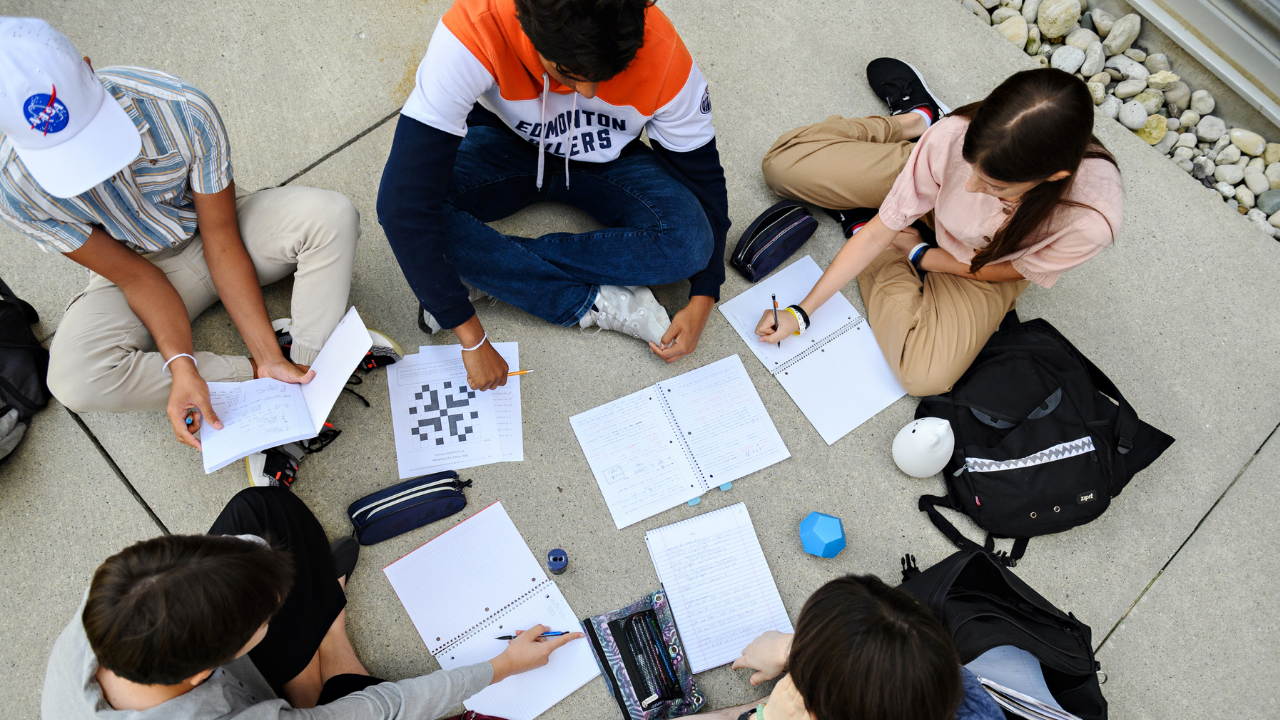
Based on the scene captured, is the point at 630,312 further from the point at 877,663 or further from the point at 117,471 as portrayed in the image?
the point at 117,471

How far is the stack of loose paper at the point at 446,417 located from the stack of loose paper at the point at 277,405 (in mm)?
213

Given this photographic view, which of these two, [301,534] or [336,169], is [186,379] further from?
[336,169]

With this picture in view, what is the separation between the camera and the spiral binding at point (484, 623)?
5.36ft

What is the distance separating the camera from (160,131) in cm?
148

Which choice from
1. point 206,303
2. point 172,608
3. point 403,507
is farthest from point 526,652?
point 206,303

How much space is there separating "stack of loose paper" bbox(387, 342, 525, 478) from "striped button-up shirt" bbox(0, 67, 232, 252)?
60 cm

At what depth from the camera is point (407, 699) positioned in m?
1.37

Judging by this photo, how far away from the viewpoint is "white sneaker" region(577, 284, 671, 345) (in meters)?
1.88

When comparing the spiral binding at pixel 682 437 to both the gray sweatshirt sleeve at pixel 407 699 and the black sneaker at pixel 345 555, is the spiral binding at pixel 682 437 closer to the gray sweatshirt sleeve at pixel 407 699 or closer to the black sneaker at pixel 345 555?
the gray sweatshirt sleeve at pixel 407 699

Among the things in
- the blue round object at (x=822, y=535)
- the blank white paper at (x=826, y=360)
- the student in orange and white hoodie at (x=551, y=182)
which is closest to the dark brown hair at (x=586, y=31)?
the student in orange and white hoodie at (x=551, y=182)

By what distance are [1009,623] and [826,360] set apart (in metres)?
0.76

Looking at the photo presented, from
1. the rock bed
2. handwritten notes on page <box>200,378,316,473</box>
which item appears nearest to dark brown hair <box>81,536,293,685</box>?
handwritten notes on page <box>200,378,316,473</box>

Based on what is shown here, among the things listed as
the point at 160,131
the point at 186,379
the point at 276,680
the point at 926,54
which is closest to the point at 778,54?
the point at 926,54

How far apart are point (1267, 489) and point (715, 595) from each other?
148cm
